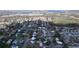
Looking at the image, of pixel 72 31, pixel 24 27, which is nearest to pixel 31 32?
pixel 24 27

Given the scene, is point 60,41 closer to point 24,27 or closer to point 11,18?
point 24,27

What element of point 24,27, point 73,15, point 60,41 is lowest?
point 60,41

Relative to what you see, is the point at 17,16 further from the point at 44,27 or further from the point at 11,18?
the point at 44,27

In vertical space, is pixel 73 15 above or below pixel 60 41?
above

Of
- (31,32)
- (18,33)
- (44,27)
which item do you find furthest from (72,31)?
(18,33)
